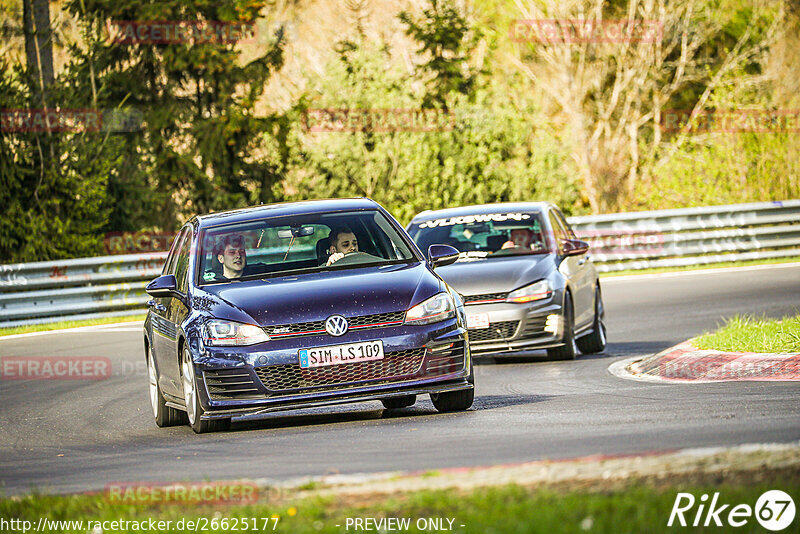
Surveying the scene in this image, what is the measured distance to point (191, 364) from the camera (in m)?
9.60

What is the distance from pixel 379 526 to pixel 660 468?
132 centimetres

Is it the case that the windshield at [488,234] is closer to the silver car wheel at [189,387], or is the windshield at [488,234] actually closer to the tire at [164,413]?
the tire at [164,413]

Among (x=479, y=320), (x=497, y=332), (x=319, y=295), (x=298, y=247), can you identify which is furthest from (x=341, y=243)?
(x=497, y=332)

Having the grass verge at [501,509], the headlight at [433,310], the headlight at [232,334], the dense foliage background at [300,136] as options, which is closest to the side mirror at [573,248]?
the headlight at [433,310]

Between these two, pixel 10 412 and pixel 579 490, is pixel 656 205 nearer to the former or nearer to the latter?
pixel 10 412

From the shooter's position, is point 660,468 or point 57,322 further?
point 57,322

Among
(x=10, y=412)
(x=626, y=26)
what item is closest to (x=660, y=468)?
(x=10, y=412)

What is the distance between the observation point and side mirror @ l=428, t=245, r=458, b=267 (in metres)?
10.6

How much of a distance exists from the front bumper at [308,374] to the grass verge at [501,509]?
3.17 metres

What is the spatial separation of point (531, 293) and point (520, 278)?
215 millimetres

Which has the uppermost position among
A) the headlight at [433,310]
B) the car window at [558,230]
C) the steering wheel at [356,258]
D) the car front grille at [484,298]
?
the steering wheel at [356,258]

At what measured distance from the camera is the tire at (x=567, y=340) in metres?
14.3

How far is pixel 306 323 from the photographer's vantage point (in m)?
9.27

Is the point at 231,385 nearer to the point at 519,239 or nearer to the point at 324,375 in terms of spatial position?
the point at 324,375
